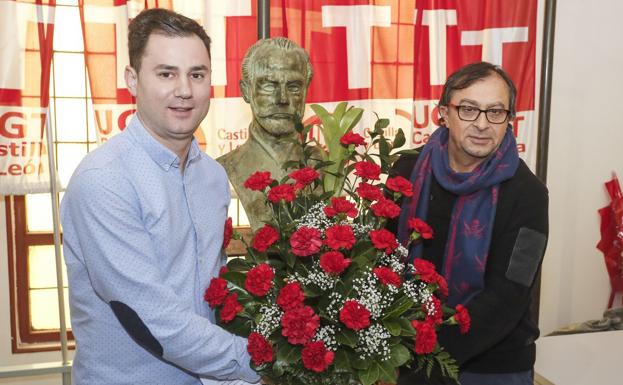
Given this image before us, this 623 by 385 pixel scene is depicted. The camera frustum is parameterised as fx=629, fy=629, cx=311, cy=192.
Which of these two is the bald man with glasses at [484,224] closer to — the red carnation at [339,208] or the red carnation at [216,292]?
the red carnation at [339,208]

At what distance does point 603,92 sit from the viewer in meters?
4.43

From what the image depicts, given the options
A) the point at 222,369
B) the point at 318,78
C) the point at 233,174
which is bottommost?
the point at 222,369

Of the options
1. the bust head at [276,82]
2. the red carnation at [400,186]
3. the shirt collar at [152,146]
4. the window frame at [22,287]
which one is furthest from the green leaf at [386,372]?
the window frame at [22,287]

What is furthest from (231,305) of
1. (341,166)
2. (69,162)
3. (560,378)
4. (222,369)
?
(69,162)

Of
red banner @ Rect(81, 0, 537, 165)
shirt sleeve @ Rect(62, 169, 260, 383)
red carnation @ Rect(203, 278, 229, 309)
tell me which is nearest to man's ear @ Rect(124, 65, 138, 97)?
shirt sleeve @ Rect(62, 169, 260, 383)

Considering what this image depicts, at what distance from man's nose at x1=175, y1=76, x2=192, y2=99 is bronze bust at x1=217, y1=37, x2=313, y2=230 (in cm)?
87

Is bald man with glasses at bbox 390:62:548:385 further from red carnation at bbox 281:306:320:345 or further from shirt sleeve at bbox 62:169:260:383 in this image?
shirt sleeve at bbox 62:169:260:383

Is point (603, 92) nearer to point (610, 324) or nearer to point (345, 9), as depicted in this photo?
point (610, 324)

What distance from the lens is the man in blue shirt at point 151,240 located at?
52.8 inches

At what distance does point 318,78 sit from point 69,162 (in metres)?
1.77

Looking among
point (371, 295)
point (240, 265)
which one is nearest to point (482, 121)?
point (371, 295)

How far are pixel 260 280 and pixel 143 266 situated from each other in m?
0.25

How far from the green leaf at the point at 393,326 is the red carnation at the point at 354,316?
3.5 inches

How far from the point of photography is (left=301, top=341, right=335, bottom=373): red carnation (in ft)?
4.30
